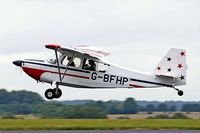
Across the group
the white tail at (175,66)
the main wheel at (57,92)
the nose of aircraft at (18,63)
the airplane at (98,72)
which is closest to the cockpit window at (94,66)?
the airplane at (98,72)

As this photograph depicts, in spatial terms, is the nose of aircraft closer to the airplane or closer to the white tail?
the airplane

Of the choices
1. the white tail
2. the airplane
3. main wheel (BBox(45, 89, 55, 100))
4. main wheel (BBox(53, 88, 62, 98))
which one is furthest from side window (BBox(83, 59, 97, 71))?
the white tail

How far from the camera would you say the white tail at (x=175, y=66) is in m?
36.3

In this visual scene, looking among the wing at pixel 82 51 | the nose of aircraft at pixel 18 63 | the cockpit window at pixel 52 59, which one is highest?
the wing at pixel 82 51

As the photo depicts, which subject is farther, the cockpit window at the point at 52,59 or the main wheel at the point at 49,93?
the main wheel at the point at 49,93

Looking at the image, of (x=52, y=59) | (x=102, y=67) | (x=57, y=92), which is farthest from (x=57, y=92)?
(x=102, y=67)

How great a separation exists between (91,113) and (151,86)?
48.2ft

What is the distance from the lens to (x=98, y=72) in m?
36.4

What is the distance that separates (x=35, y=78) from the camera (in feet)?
122

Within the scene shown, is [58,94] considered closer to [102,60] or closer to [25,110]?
[102,60]

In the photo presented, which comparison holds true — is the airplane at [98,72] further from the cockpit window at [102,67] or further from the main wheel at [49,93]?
the main wheel at [49,93]

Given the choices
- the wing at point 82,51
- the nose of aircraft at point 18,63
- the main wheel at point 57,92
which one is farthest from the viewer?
the main wheel at point 57,92

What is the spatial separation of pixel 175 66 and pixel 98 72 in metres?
4.06

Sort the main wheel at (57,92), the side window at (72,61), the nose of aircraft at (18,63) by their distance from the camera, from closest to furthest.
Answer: the side window at (72,61) < the nose of aircraft at (18,63) < the main wheel at (57,92)
